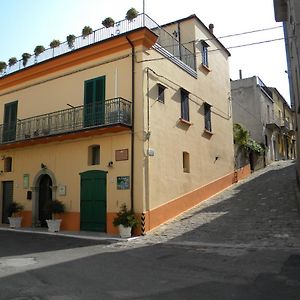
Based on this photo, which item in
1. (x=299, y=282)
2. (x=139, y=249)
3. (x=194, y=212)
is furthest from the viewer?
(x=194, y=212)

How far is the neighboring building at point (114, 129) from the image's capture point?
51.0 ft

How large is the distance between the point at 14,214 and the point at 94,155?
18.1 feet

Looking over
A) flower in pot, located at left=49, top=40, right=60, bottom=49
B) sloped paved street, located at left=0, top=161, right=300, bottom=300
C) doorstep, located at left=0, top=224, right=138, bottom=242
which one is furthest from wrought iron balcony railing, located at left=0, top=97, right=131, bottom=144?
sloped paved street, located at left=0, top=161, right=300, bottom=300

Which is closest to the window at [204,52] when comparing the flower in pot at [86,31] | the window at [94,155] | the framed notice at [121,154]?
the flower in pot at [86,31]

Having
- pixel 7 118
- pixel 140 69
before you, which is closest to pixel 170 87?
pixel 140 69

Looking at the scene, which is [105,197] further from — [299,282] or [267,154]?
[267,154]

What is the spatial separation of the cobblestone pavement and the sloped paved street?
3 centimetres

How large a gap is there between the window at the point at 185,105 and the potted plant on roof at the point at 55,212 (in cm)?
→ 676

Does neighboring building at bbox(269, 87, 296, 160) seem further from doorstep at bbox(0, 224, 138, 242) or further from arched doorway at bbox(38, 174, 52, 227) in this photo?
doorstep at bbox(0, 224, 138, 242)

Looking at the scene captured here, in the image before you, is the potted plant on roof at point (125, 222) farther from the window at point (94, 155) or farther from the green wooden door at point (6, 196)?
the green wooden door at point (6, 196)

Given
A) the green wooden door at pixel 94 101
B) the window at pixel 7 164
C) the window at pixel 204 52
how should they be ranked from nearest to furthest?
the green wooden door at pixel 94 101, the window at pixel 7 164, the window at pixel 204 52

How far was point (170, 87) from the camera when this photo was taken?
57.1 feet

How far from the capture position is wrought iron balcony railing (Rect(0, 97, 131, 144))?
15.6 meters

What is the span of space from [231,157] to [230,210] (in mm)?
7559
